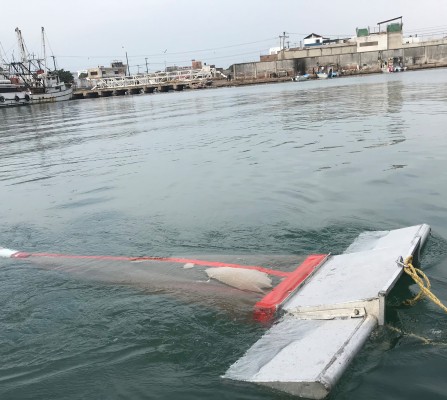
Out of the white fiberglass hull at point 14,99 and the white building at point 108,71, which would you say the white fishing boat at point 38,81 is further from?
the white building at point 108,71

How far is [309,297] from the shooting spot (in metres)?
4.16

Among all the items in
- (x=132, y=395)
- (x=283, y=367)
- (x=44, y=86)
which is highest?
(x=44, y=86)

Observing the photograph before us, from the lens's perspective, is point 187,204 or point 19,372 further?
point 187,204

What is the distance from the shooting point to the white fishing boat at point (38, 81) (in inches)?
2803

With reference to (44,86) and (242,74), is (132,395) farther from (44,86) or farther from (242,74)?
(242,74)

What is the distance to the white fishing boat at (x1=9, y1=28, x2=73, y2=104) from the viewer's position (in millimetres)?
71188

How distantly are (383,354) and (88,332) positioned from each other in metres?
2.83

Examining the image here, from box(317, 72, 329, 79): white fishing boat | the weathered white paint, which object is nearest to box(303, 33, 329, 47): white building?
box(317, 72, 329, 79): white fishing boat

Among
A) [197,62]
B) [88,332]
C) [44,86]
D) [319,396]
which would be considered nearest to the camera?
[319,396]

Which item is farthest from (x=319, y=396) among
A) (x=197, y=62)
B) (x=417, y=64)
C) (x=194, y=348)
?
(x=197, y=62)

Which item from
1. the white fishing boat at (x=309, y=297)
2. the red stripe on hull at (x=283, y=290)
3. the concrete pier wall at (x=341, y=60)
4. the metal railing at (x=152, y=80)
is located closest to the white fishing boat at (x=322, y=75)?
the concrete pier wall at (x=341, y=60)

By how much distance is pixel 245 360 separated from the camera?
3670 mm

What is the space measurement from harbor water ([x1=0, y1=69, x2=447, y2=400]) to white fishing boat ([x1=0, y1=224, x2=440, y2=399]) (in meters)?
0.16

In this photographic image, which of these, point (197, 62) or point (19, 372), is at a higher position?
point (197, 62)
